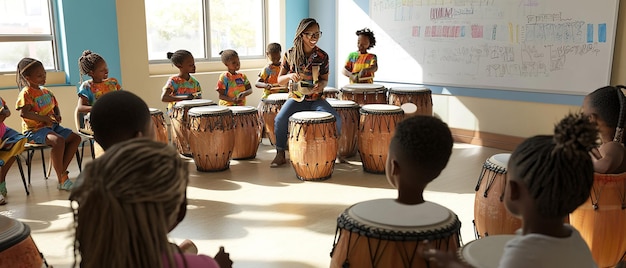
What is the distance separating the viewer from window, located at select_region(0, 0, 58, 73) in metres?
4.71

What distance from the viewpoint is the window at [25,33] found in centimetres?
471

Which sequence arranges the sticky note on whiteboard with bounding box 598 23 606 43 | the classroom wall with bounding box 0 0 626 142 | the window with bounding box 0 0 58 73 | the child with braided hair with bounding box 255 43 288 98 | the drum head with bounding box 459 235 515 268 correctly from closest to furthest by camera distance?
the drum head with bounding box 459 235 515 268, the sticky note on whiteboard with bounding box 598 23 606 43, the window with bounding box 0 0 58 73, the classroom wall with bounding box 0 0 626 142, the child with braided hair with bounding box 255 43 288 98

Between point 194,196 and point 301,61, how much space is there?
144 centimetres

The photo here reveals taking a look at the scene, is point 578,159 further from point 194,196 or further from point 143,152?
point 194,196

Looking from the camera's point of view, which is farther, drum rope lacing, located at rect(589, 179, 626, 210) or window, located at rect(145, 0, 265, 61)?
window, located at rect(145, 0, 265, 61)

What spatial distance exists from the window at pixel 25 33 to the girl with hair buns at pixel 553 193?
4826 mm

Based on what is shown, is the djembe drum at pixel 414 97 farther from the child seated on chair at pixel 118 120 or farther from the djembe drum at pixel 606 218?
the child seated on chair at pixel 118 120

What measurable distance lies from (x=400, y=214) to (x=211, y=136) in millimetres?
2965

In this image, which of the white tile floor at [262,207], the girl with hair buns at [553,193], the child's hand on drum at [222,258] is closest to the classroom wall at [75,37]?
the white tile floor at [262,207]

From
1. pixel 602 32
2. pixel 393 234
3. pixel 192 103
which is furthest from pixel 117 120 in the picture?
Result: pixel 602 32

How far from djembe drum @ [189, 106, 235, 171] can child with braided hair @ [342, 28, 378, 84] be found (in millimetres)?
1575

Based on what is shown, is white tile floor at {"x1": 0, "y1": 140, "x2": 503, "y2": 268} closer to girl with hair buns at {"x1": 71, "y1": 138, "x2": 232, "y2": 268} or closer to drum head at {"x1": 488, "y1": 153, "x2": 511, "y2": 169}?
drum head at {"x1": 488, "y1": 153, "x2": 511, "y2": 169}

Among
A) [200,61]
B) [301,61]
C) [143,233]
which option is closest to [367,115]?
[301,61]

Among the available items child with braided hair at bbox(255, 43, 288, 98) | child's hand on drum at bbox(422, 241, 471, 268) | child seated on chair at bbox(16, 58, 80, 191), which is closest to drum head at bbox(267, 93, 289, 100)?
child with braided hair at bbox(255, 43, 288, 98)
